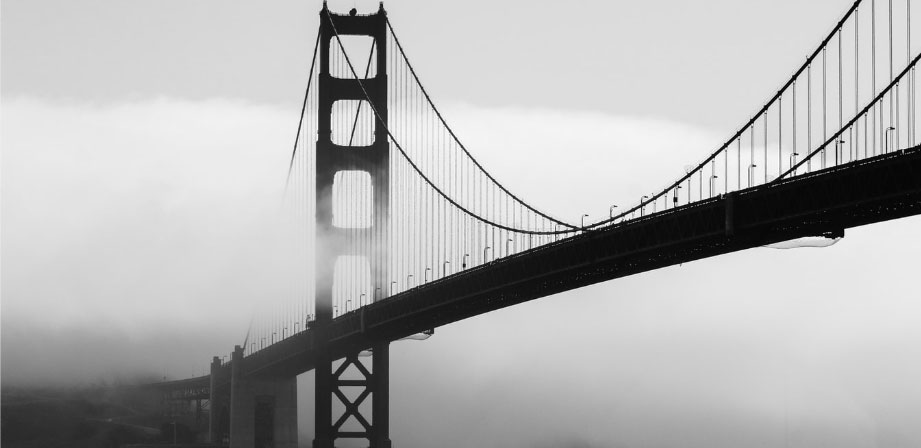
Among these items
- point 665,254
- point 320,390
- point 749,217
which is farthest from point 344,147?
point 749,217

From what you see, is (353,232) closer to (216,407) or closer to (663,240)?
(663,240)

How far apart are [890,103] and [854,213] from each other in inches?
127

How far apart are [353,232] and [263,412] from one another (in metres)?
23.7

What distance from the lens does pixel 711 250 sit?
5391cm

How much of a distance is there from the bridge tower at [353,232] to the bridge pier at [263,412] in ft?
58.7

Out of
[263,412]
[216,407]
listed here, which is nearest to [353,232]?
[263,412]

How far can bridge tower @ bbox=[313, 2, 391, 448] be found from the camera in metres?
80.7

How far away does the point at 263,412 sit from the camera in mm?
103438

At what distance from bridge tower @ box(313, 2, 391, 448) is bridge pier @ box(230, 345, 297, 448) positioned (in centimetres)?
1790

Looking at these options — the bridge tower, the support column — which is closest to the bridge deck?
the bridge tower

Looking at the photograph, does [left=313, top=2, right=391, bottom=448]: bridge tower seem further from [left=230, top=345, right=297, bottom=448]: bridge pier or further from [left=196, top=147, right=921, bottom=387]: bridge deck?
[left=230, top=345, right=297, bottom=448]: bridge pier

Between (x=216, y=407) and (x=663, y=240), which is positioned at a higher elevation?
(x=663, y=240)

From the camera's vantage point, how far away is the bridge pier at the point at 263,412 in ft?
333

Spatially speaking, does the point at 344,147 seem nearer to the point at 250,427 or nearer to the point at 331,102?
the point at 331,102
